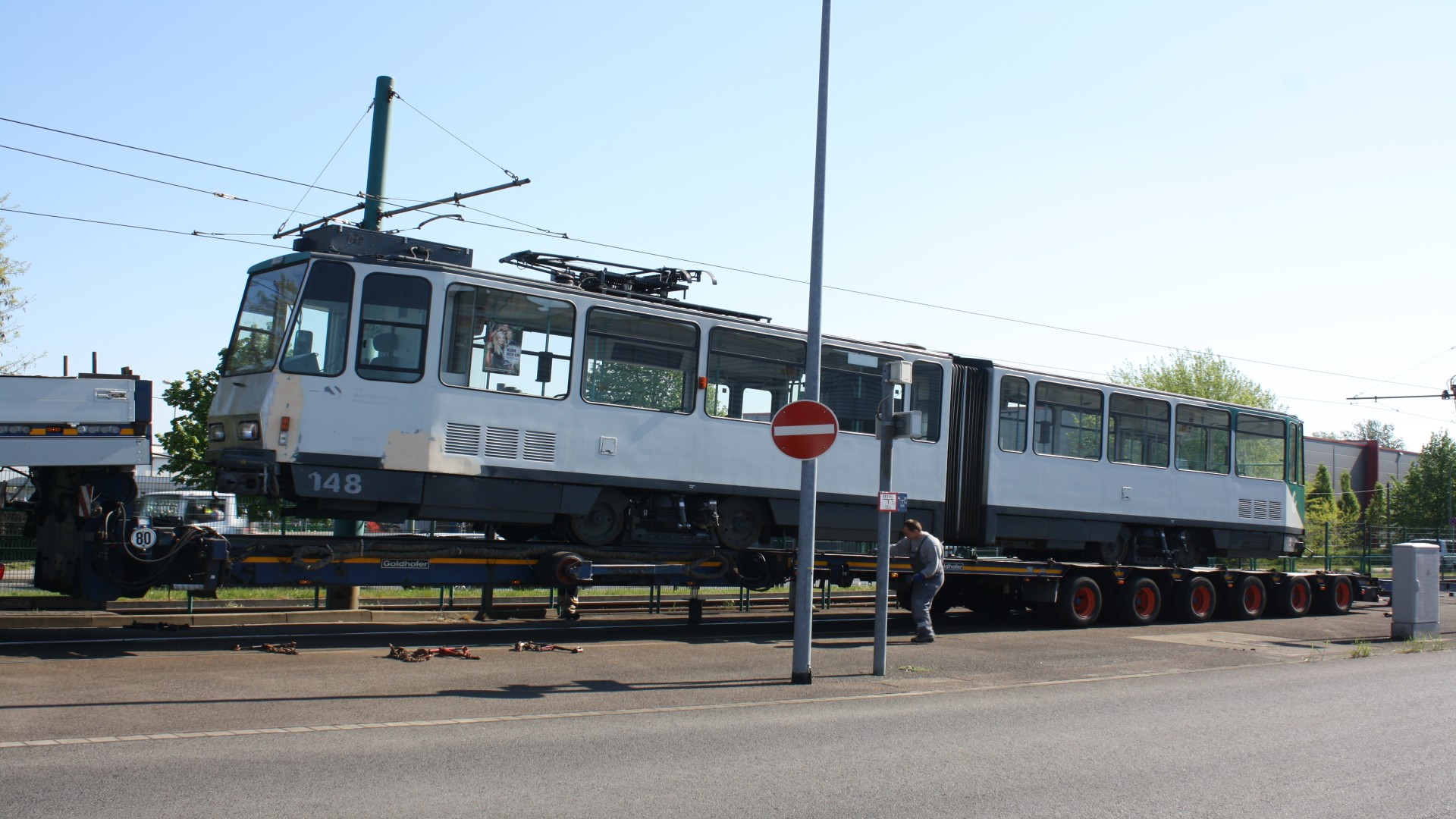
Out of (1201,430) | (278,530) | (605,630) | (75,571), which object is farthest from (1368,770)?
(278,530)

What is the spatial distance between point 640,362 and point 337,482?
3707 mm

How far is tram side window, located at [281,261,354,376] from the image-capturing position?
12.1 meters

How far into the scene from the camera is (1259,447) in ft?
71.9

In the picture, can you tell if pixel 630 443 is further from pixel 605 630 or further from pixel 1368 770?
pixel 1368 770

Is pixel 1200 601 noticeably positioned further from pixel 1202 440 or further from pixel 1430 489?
pixel 1430 489

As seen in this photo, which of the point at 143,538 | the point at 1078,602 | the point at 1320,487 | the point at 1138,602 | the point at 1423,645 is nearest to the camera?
the point at 143,538

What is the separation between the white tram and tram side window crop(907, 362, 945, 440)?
29mm

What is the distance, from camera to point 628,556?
1386 centimetres

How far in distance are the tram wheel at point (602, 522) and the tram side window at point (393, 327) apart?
8.41 feet

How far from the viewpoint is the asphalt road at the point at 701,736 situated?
21.1ft

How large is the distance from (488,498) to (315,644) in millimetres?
2379

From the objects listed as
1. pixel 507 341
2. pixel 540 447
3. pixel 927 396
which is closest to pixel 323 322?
pixel 507 341

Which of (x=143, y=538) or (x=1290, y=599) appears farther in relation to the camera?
(x=1290, y=599)

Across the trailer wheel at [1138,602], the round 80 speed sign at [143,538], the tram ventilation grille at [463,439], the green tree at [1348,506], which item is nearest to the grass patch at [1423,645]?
the trailer wheel at [1138,602]
